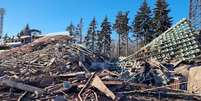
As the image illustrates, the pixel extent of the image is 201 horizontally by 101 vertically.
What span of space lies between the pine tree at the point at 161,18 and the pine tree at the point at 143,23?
137 inches

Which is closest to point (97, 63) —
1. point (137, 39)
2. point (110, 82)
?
point (110, 82)

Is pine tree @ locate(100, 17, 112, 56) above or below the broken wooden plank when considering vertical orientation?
above

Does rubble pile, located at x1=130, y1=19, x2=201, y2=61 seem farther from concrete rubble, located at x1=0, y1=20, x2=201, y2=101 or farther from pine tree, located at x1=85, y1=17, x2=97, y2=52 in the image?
pine tree, located at x1=85, y1=17, x2=97, y2=52

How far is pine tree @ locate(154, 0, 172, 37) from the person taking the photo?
52156mm

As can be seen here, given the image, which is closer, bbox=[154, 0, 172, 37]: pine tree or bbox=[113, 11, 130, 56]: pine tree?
bbox=[154, 0, 172, 37]: pine tree

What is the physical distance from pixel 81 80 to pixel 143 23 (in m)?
46.8

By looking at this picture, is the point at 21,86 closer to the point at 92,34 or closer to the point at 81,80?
the point at 81,80

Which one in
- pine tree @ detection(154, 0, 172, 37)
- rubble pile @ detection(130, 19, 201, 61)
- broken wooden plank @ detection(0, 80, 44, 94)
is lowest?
broken wooden plank @ detection(0, 80, 44, 94)

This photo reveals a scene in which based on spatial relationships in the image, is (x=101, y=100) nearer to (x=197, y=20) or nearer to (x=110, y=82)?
(x=110, y=82)

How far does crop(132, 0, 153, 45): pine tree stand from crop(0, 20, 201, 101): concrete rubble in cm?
3547

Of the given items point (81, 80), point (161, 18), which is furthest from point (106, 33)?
point (81, 80)

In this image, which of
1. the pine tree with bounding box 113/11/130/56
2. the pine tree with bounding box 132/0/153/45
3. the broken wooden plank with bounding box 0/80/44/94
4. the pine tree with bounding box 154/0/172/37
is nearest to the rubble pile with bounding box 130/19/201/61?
the broken wooden plank with bounding box 0/80/44/94

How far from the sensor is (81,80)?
14.6m

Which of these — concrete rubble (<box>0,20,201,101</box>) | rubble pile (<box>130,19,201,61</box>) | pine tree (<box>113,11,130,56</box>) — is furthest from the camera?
pine tree (<box>113,11,130,56</box>)
